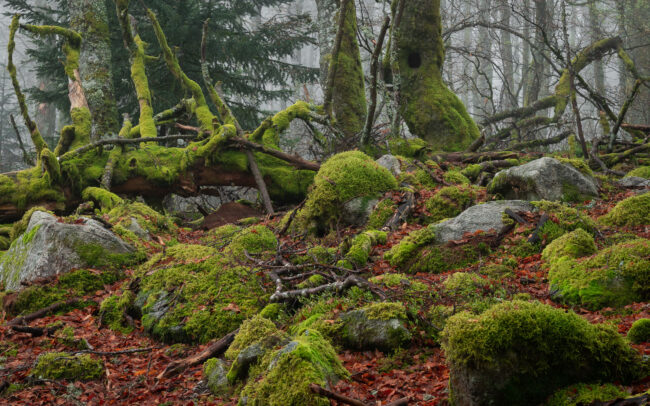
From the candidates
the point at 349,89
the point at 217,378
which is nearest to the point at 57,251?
the point at 217,378

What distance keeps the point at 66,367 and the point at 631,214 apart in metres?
6.12

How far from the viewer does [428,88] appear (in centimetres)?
1052

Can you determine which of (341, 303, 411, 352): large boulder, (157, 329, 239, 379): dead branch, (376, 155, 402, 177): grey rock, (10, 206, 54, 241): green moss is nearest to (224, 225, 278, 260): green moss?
(157, 329, 239, 379): dead branch

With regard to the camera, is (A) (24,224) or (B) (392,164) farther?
(B) (392,164)

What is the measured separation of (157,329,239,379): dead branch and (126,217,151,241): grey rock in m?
3.91

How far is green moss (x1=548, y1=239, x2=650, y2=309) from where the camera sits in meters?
3.46

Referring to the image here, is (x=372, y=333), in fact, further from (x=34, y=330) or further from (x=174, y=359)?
(x=34, y=330)

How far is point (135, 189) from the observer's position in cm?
956

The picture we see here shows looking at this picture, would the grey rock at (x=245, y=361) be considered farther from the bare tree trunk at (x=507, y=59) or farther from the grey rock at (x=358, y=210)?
the bare tree trunk at (x=507, y=59)

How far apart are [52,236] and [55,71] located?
39.7 ft

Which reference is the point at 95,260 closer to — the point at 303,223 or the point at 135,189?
the point at 303,223

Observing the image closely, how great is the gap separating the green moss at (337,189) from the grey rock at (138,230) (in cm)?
250

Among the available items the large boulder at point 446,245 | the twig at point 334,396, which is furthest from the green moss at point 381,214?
the twig at point 334,396

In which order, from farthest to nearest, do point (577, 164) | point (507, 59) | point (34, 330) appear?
point (507, 59) < point (577, 164) < point (34, 330)
